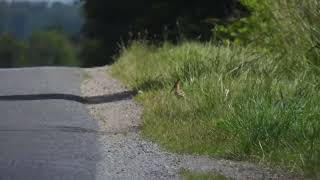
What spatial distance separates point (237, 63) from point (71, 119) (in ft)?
12.9

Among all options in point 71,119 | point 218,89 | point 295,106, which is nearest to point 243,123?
point 295,106

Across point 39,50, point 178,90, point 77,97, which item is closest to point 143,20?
point 77,97

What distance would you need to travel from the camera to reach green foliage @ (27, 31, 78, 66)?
186 ft

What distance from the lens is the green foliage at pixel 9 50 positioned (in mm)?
53344

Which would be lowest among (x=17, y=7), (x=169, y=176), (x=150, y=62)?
(x=17, y=7)

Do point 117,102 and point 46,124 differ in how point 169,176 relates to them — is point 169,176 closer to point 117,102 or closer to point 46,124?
point 46,124

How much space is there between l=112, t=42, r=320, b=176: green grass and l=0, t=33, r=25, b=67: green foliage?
3877 centimetres

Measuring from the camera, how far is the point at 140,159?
8.62 metres

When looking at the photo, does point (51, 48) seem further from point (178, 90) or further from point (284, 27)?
point (178, 90)

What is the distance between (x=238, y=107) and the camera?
9.85m

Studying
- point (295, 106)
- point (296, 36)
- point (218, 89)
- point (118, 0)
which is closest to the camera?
point (295, 106)

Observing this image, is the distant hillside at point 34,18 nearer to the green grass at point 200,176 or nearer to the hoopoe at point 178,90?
the hoopoe at point 178,90

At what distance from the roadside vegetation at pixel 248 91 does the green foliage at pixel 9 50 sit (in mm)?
36586

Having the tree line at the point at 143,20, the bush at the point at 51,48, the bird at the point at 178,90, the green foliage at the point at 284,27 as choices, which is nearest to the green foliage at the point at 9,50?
the bush at the point at 51,48
